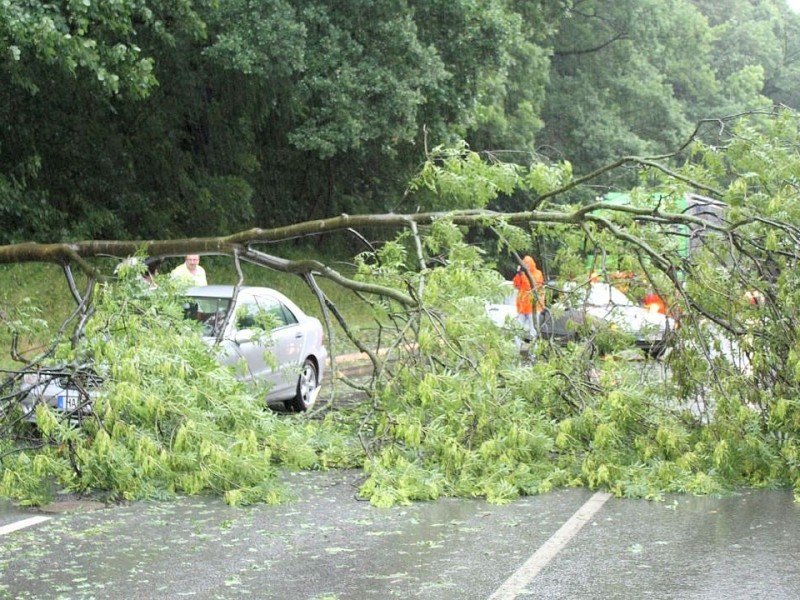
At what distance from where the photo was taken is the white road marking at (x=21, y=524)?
7.59 m

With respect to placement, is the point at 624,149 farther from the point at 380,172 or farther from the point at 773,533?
the point at 773,533

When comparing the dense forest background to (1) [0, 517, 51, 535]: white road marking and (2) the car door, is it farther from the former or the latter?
(1) [0, 517, 51, 535]: white road marking

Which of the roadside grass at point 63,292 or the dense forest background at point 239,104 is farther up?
the dense forest background at point 239,104

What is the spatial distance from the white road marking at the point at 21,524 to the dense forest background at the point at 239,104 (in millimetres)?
9843

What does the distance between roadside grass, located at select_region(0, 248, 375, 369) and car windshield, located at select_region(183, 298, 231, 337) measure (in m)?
1.32

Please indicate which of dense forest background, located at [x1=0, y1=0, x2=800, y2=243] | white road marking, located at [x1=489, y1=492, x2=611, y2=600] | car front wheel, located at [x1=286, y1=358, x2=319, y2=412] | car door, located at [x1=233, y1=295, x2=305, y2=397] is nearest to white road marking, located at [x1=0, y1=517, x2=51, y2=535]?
car door, located at [x1=233, y1=295, x2=305, y2=397]

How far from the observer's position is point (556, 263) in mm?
11242

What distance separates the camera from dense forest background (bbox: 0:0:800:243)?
2180 centimetres

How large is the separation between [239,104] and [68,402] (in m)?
20.8

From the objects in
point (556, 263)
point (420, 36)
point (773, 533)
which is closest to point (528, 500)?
point (773, 533)

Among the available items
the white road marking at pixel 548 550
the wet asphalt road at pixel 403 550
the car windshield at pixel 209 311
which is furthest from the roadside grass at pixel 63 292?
the white road marking at pixel 548 550

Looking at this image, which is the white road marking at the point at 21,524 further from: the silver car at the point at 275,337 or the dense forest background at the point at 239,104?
the dense forest background at the point at 239,104

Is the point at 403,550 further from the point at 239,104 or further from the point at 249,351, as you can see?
the point at 239,104

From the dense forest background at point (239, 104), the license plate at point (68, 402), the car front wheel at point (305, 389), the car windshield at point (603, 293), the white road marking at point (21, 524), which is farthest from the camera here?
the dense forest background at point (239, 104)
